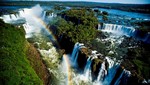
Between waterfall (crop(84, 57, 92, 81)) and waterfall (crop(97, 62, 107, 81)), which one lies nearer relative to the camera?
waterfall (crop(97, 62, 107, 81))

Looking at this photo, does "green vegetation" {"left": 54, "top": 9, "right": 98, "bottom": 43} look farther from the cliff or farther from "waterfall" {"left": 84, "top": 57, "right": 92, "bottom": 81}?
the cliff

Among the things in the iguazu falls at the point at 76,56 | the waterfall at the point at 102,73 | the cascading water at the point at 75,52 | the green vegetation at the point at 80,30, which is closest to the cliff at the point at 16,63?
the iguazu falls at the point at 76,56

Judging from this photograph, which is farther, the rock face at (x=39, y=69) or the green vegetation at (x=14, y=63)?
the rock face at (x=39, y=69)

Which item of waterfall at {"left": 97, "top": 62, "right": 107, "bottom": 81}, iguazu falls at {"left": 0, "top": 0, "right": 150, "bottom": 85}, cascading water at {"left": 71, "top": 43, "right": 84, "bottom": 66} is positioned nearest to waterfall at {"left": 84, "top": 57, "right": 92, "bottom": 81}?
iguazu falls at {"left": 0, "top": 0, "right": 150, "bottom": 85}

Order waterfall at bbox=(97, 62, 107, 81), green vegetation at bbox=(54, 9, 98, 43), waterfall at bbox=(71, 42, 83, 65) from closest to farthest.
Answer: waterfall at bbox=(97, 62, 107, 81) < waterfall at bbox=(71, 42, 83, 65) < green vegetation at bbox=(54, 9, 98, 43)

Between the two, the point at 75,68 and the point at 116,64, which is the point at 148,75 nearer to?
the point at 116,64

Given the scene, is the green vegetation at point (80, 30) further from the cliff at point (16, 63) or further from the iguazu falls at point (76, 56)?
the cliff at point (16, 63)

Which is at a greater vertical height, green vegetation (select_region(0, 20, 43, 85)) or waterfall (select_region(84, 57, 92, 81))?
green vegetation (select_region(0, 20, 43, 85))

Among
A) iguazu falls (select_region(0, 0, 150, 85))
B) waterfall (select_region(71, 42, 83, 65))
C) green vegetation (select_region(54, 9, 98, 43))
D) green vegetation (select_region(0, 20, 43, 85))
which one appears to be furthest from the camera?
green vegetation (select_region(54, 9, 98, 43))

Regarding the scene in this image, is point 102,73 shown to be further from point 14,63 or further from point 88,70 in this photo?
point 14,63
